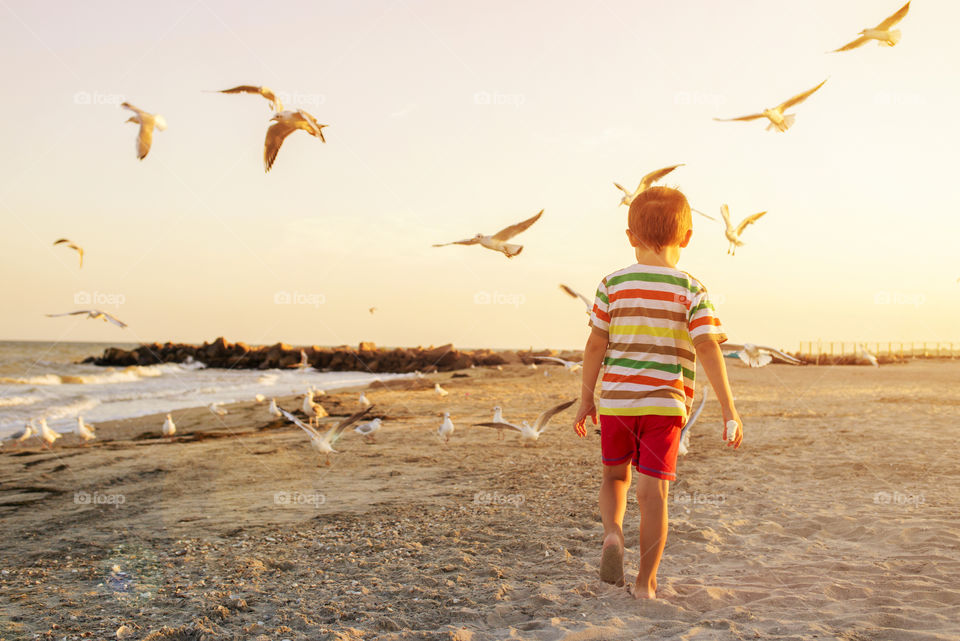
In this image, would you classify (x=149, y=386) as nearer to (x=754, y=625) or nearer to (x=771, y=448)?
(x=771, y=448)

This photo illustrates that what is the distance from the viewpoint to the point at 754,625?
8.96 ft

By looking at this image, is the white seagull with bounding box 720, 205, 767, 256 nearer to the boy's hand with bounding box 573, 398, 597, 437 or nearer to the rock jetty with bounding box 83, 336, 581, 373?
the boy's hand with bounding box 573, 398, 597, 437

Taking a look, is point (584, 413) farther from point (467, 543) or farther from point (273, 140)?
point (273, 140)

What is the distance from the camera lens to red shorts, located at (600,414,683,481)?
295cm

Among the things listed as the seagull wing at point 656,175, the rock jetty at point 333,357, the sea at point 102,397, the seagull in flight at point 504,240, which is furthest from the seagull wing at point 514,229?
the rock jetty at point 333,357

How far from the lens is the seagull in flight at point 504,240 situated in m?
6.11

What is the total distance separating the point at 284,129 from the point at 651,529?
4.93 metres

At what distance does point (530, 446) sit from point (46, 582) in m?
5.65

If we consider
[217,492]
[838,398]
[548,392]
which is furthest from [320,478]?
[838,398]

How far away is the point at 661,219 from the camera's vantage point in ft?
10.4

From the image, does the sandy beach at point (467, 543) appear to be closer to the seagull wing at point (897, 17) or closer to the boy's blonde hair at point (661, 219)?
the boy's blonde hair at point (661, 219)

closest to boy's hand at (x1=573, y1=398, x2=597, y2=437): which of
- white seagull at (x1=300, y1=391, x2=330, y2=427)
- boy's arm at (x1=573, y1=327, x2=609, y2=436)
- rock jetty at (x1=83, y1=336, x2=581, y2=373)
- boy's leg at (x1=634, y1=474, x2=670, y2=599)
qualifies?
boy's arm at (x1=573, y1=327, x2=609, y2=436)

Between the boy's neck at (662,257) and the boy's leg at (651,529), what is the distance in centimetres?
101

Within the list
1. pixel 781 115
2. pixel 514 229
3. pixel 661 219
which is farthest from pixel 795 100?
pixel 661 219
